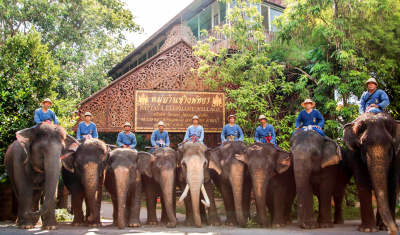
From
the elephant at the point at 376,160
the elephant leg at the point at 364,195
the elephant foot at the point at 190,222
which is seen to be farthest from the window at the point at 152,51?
the elephant leg at the point at 364,195

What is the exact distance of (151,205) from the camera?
8625mm

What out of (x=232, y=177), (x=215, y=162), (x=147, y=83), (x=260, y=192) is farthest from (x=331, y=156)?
(x=147, y=83)

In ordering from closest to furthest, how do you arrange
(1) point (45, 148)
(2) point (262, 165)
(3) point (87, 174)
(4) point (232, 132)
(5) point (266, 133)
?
(1) point (45, 148)
(3) point (87, 174)
(2) point (262, 165)
(5) point (266, 133)
(4) point (232, 132)

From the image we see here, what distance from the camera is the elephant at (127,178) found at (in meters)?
7.79

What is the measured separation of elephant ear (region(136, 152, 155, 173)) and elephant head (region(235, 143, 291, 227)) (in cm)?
205

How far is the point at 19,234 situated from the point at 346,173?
718 centimetres

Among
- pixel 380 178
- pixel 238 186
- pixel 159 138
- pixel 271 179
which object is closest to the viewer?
pixel 380 178

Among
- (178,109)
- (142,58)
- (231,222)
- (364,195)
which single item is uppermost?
(142,58)

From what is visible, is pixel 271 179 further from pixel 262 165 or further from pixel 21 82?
pixel 21 82

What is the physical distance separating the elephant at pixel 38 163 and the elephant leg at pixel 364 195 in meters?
6.06

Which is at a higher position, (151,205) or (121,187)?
(121,187)

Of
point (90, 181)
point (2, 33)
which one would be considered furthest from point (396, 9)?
point (2, 33)

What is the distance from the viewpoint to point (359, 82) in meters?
10.9

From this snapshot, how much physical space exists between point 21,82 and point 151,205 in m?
4.98
